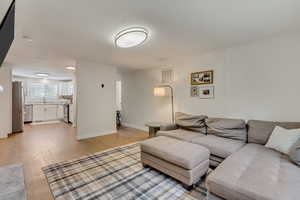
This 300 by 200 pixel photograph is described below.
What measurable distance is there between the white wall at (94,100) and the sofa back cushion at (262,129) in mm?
3871

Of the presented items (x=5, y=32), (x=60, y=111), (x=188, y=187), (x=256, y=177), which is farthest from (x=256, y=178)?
(x=60, y=111)

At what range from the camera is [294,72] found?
2367 mm

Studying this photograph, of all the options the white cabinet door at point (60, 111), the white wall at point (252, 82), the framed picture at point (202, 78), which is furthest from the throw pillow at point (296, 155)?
the white cabinet door at point (60, 111)

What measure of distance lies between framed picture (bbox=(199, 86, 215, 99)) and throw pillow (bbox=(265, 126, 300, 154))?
54.8 inches

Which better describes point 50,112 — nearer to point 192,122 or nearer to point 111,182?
point 111,182

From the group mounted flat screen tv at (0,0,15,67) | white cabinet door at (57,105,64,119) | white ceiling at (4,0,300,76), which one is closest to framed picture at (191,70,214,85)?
white ceiling at (4,0,300,76)

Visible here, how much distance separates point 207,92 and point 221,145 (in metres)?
1.51

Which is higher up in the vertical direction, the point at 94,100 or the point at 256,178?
the point at 94,100

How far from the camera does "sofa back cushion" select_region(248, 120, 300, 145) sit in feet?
7.27

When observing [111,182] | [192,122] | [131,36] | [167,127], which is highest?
[131,36]

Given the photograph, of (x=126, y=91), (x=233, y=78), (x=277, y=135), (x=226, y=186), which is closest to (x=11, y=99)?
(x=126, y=91)

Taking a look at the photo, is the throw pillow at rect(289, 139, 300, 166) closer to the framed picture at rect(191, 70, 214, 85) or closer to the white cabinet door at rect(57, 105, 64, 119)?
the framed picture at rect(191, 70, 214, 85)

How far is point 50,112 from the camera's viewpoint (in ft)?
22.6

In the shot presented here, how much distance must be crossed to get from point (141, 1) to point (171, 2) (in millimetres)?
345
